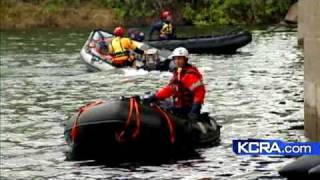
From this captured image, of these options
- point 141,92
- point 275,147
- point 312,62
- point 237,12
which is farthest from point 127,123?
point 237,12

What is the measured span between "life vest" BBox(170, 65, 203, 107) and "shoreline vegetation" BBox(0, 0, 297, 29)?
4103 centimetres

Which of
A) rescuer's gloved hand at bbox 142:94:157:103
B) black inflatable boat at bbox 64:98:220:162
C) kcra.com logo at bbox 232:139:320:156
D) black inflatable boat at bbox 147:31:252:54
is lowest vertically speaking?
black inflatable boat at bbox 147:31:252:54

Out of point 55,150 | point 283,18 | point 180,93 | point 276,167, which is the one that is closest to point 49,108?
point 55,150

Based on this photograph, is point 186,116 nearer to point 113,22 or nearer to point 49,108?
point 49,108

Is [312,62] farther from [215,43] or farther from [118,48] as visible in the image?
[215,43]

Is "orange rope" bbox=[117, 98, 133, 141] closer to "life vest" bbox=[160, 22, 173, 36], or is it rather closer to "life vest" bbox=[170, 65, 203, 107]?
"life vest" bbox=[170, 65, 203, 107]

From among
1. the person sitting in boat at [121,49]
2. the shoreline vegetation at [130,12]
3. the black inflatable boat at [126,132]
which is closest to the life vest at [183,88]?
the black inflatable boat at [126,132]

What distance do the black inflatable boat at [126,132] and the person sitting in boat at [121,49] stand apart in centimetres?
1080

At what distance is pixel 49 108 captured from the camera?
1888 cm

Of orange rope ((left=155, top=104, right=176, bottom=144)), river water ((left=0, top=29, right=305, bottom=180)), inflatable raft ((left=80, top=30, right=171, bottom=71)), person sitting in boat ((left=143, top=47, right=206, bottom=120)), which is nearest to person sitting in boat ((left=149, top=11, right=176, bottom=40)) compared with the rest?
river water ((left=0, top=29, right=305, bottom=180))

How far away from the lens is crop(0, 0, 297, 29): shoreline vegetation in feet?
178

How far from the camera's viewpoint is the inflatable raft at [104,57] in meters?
23.9

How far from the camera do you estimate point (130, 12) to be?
57.0 m

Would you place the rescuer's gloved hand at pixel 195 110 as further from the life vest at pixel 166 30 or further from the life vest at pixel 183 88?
the life vest at pixel 166 30
